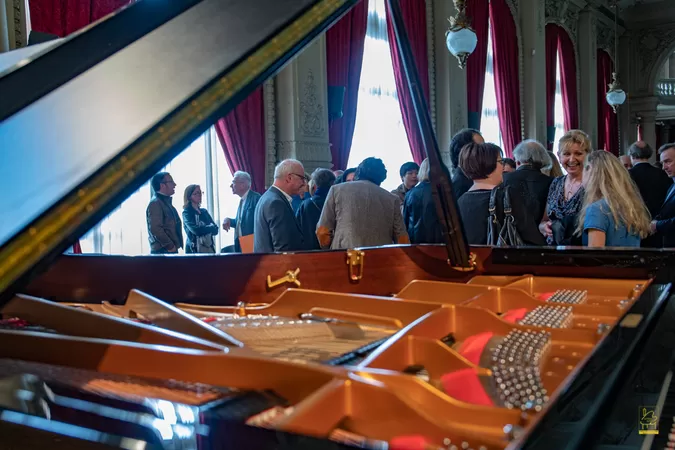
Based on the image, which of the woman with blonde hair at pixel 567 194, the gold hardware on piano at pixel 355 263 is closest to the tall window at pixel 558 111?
the woman with blonde hair at pixel 567 194

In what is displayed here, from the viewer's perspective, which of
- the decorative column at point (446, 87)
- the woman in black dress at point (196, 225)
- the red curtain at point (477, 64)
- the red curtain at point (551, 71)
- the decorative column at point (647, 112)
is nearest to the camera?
the woman in black dress at point (196, 225)

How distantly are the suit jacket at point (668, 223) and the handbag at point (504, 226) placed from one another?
140 cm

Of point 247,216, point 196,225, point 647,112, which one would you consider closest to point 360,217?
point 247,216

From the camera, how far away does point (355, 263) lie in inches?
84.0

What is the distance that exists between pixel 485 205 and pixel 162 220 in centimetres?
254

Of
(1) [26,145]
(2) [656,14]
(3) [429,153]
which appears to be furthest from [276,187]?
(2) [656,14]

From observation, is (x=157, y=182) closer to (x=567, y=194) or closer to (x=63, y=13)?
(x=63, y=13)

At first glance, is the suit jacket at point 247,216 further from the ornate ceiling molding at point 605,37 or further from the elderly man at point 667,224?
the ornate ceiling molding at point 605,37

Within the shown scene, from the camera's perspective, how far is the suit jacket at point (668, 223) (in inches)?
144

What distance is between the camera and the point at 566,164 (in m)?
3.30

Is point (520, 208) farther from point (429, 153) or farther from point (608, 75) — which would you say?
point (608, 75)

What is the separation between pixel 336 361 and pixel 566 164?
8.24ft

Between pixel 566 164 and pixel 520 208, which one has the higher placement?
pixel 566 164

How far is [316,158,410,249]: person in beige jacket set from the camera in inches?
136
